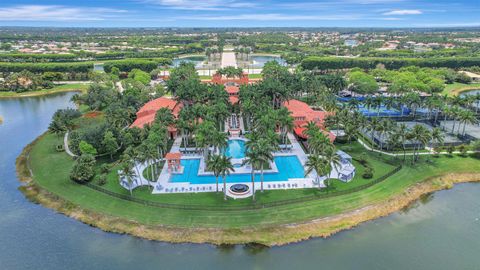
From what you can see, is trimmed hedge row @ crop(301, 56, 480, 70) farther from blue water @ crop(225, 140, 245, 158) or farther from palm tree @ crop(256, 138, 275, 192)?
palm tree @ crop(256, 138, 275, 192)

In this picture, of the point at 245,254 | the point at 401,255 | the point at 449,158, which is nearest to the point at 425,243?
the point at 401,255

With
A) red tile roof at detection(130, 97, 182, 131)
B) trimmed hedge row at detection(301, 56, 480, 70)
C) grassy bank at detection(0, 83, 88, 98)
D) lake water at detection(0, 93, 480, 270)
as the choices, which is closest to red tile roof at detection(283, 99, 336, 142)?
red tile roof at detection(130, 97, 182, 131)

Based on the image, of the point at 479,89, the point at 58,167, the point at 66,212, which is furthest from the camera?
the point at 479,89

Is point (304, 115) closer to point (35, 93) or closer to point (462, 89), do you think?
point (462, 89)

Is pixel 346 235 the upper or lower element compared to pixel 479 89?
lower

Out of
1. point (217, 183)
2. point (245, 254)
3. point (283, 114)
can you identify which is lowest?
point (245, 254)

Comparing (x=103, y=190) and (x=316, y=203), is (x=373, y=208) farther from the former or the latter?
(x=103, y=190)

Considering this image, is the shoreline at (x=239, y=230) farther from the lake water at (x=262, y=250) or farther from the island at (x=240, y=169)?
the lake water at (x=262, y=250)
